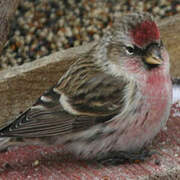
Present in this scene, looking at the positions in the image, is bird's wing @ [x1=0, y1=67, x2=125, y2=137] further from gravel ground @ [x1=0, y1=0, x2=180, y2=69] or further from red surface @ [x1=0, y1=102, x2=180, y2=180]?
gravel ground @ [x1=0, y1=0, x2=180, y2=69]

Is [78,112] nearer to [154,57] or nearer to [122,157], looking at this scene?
[122,157]

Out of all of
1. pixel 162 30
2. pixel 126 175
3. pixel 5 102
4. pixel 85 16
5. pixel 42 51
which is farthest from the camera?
pixel 85 16

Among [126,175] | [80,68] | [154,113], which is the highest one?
[80,68]

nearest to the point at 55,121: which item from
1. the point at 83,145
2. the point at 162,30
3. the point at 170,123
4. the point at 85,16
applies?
the point at 83,145

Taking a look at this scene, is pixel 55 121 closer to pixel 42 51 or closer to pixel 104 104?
pixel 104 104

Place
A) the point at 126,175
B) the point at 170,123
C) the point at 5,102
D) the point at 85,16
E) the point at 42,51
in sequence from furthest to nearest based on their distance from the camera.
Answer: the point at 85,16 < the point at 42,51 < the point at 5,102 < the point at 170,123 < the point at 126,175

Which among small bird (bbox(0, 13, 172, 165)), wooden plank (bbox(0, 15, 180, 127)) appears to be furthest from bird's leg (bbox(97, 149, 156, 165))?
wooden plank (bbox(0, 15, 180, 127))

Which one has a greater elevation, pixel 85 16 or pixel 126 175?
pixel 85 16

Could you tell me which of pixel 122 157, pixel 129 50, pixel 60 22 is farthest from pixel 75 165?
pixel 60 22

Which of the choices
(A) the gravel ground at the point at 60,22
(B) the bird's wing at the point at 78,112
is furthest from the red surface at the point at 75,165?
(A) the gravel ground at the point at 60,22
